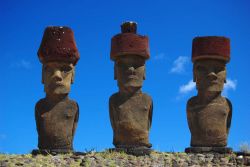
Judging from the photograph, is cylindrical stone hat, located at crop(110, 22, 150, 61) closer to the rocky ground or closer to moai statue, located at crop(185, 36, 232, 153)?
moai statue, located at crop(185, 36, 232, 153)

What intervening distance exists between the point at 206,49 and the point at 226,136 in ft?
8.50

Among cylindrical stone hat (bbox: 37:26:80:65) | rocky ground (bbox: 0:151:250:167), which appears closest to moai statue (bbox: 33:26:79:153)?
cylindrical stone hat (bbox: 37:26:80:65)

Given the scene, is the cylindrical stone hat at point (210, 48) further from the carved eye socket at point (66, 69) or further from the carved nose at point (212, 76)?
the carved eye socket at point (66, 69)

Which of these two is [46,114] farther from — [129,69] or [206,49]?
[206,49]

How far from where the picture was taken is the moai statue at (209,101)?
17875 millimetres

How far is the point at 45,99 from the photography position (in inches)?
675

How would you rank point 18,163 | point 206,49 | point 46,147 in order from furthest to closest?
point 206,49 < point 46,147 < point 18,163

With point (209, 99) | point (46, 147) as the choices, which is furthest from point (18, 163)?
point (209, 99)

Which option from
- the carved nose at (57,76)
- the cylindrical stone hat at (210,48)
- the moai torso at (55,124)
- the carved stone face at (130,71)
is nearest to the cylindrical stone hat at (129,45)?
the carved stone face at (130,71)

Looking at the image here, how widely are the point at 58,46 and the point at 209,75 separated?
14.5 feet

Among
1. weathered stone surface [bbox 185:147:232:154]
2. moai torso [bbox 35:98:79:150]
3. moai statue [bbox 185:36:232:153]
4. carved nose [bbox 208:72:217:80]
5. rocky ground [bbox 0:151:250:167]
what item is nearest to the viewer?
rocky ground [bbox 0:151:250:167]

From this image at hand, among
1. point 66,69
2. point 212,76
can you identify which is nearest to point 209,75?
point 212,76

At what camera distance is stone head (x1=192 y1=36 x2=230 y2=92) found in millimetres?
18062

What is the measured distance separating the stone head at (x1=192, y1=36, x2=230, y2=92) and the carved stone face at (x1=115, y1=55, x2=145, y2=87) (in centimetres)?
172
